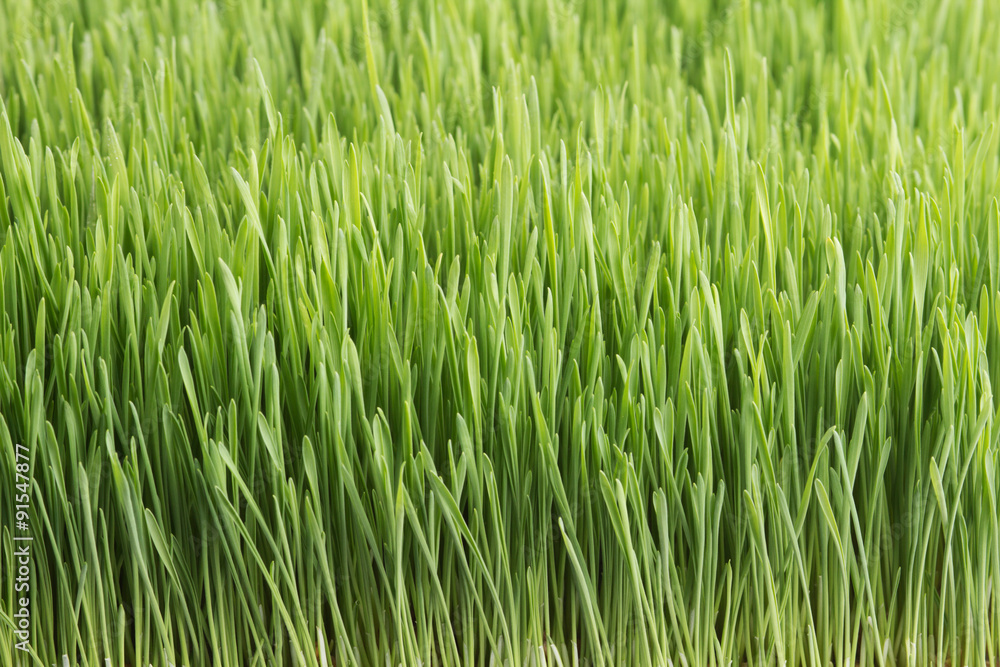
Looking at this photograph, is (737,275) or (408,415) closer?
(408,415)

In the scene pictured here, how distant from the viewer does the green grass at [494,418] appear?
0.71m

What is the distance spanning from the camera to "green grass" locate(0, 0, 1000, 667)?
2.32ft

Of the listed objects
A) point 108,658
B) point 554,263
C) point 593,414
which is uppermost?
point 554,263

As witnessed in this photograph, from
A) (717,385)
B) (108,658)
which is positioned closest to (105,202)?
(108,658)

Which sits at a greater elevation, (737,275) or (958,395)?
(737,275)

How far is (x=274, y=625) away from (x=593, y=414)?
0.38m

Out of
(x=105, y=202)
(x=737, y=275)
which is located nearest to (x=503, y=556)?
(x=737, y=275)

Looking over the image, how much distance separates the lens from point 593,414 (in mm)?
691

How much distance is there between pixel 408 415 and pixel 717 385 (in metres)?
0.30

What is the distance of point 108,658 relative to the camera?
2.53 ft

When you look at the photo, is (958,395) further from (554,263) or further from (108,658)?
(108,658)

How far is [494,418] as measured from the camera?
0.74 meters

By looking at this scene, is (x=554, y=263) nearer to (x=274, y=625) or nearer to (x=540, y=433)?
(x=540, y=433)

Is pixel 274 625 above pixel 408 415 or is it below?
below
